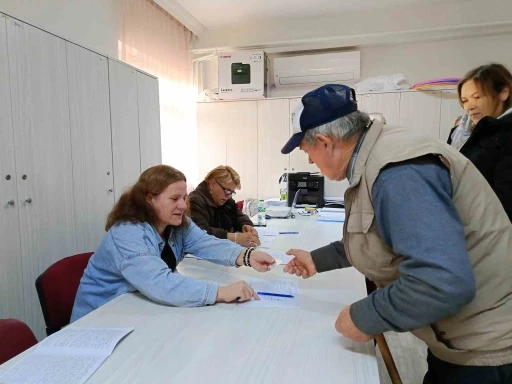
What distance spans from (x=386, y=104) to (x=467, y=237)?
3.60 m

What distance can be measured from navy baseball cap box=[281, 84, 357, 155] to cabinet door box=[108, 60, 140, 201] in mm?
1956

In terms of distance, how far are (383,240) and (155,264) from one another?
0.80 meters

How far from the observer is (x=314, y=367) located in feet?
2.93

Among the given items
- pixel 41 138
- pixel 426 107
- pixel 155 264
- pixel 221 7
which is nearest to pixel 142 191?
pixel 155 264

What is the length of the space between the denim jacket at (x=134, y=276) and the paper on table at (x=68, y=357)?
8.3 inches

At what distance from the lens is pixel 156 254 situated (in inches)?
55.3

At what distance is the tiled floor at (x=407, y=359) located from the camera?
80.0 inches

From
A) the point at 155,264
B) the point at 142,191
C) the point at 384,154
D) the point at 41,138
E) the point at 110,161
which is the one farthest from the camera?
the point at 110,161

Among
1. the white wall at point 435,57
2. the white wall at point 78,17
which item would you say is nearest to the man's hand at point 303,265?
the white wall at point 78,17

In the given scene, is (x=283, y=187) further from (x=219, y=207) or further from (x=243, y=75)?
(x=219, y=207)

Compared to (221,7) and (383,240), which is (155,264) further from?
(221,7)

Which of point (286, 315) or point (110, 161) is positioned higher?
point (110, 161)

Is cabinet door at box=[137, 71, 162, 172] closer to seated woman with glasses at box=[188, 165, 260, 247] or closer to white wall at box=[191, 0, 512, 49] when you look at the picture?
seated woman with glasses at box=[188, 165, 260, 247]

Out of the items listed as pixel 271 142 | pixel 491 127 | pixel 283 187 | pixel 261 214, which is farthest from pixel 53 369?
pixel 271 142
